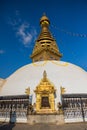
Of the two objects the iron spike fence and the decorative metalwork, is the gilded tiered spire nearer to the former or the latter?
the iron spike fence

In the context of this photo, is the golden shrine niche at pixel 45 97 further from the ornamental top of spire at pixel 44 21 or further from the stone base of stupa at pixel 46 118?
the ornamental top of spire at pixel 44 21

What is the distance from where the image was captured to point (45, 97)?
14.5 m

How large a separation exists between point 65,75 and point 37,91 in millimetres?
4181

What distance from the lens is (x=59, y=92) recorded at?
14.6 m

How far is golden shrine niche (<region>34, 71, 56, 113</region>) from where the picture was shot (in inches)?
543

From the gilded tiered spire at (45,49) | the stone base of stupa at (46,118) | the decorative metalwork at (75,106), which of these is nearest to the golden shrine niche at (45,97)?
the stone base of stupa at (46,118)

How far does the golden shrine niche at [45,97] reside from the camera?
13781mm

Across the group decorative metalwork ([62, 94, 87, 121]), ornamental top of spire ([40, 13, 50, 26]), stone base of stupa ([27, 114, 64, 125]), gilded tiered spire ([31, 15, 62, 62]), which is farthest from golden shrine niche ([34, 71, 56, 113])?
ornamental top of spire ([40, 13, 50, 26])

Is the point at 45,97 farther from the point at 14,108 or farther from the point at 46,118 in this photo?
the point at 14,108

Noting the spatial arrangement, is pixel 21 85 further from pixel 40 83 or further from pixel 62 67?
pixel 62 67

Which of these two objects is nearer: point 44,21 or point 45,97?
point 45,97

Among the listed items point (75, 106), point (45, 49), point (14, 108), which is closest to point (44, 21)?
point (45, 49)

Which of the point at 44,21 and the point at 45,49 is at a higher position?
the point at 44,21

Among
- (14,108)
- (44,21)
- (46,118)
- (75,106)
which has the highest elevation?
(44,21)
